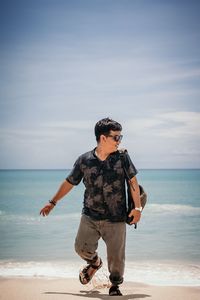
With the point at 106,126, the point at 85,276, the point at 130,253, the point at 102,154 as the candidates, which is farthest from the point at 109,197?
the point at 130,253

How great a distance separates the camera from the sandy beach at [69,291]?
423 centimetres

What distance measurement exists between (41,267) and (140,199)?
5641 millimetres

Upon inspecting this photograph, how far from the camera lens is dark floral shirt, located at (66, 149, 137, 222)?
4.46m

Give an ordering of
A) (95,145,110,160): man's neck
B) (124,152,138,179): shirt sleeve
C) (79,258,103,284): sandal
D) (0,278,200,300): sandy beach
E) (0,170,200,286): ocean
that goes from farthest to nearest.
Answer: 1. (0,170,200,286): ocean
2. (79,258,103,284): sandal
3. (95,145,110,160): man's neck
4. (124,152,138,179): shirt sleeve
5. (0,278,200,300): sandy beach

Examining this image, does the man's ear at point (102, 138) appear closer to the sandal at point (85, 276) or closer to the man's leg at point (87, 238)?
the man's leg at point (87, 238)

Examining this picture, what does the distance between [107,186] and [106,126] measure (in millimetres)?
677

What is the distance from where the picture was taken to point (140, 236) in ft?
46.6

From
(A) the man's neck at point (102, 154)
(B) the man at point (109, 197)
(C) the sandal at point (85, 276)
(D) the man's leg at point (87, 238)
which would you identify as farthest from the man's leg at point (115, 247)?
(A) the man's neck at point (102, 154)

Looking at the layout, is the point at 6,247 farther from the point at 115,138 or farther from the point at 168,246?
the point at 115,138

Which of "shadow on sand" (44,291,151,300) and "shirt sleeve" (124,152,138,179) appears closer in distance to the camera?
"shadow on sand" (44,291,151,300)

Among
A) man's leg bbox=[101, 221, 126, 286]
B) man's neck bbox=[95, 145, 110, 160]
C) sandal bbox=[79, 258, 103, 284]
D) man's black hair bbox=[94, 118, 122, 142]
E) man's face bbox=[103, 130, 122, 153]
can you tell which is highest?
man's black hair bbox=[94, 118, 122, 142]

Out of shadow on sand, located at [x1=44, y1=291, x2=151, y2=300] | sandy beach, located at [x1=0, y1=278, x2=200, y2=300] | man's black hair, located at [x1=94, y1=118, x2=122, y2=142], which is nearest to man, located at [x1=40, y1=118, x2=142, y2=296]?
man's black hair, located at [x1=94, y1=118, x2=122, y2=142]

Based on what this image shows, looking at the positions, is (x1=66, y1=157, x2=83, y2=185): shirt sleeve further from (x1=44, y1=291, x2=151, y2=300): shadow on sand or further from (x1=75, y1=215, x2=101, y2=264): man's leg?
(x1=44, y1=291, x2=151, y2=300): shadow on sand

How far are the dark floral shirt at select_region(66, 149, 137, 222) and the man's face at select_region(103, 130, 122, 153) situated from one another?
0.22ft
